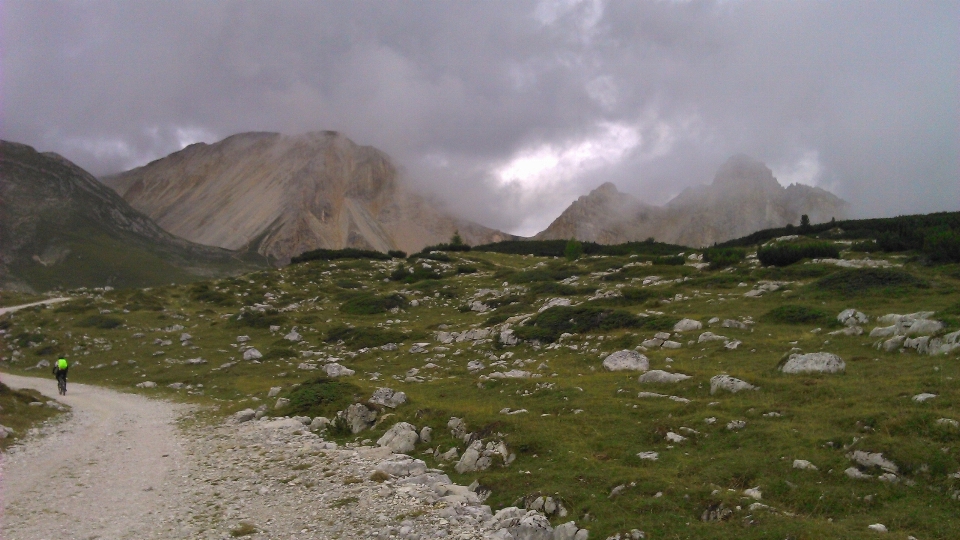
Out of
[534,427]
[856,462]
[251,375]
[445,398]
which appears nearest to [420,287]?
[251,375]

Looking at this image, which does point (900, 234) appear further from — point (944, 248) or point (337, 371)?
point (337, 371)

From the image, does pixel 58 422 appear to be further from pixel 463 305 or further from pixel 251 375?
pixel 463 305

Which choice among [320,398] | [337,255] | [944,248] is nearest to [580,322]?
[320,398]

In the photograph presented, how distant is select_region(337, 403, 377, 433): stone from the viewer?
1995 centimetres

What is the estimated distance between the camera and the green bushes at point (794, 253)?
4722 centimetres

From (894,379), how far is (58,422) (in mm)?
31015

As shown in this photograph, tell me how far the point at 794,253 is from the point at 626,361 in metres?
31.5

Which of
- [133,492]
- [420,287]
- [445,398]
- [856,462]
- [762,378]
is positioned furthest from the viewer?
[420,287]

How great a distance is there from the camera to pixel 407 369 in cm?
3216

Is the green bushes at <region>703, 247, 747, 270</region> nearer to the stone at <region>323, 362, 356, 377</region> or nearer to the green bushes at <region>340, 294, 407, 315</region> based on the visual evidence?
the green bushes at <region>340, 294, 407, 315</region>

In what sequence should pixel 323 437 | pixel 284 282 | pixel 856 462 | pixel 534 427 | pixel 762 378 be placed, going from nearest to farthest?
pixel 856 462 → pixel 534 427 → pixel 762 378 → pixel 323 437 → pixel 284 282

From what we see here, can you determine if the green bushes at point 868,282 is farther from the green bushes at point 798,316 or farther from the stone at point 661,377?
the stone at point 661,377

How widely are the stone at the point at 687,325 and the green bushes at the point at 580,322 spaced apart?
26.4 inches

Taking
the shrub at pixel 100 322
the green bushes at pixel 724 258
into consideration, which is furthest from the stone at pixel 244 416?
the green bushes at pixel 724 258
